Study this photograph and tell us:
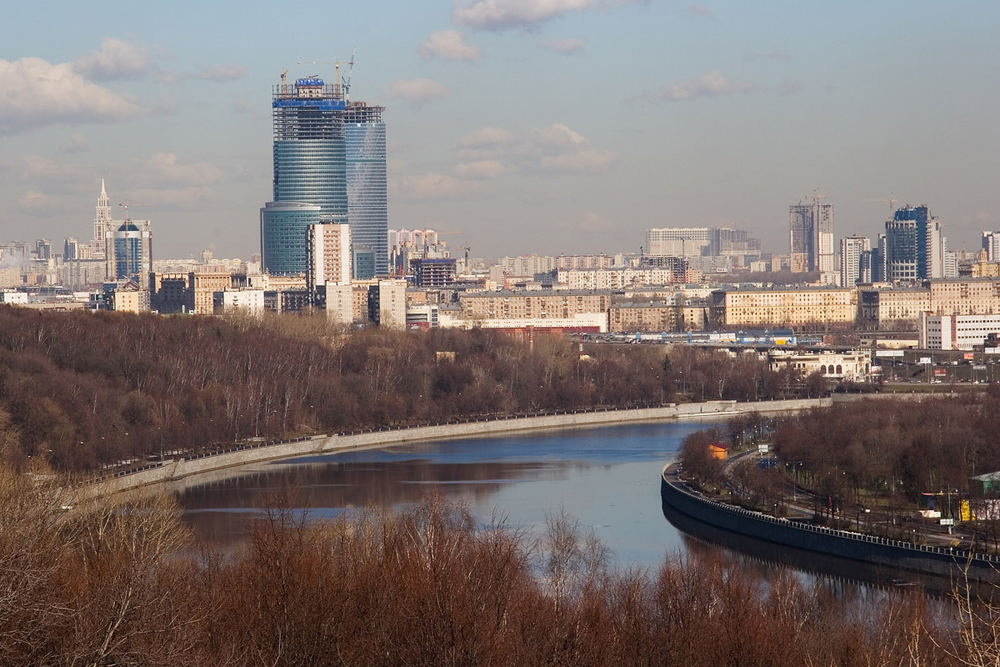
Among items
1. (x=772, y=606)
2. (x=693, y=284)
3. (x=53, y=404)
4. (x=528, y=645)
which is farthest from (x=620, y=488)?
(x=693, y=284)

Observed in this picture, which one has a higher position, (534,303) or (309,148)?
(309,148)

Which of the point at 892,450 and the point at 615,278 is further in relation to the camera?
the point at 615,278

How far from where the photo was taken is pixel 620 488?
18312mm

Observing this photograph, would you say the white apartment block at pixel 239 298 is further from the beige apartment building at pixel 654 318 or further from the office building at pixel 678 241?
the office building at pixel 678 241

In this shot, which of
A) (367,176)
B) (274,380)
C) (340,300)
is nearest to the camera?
(274,380)

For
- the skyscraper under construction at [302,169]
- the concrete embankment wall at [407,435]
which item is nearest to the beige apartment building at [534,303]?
the skyscraper under construction at [302,169]

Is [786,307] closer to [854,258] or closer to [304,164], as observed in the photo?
[304,164]

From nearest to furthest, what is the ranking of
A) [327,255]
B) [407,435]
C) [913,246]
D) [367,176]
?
[407,435]
[327,255]
[913,246]
[367,176]

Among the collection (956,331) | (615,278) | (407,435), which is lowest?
(407,435)

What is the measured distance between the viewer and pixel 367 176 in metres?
76.0

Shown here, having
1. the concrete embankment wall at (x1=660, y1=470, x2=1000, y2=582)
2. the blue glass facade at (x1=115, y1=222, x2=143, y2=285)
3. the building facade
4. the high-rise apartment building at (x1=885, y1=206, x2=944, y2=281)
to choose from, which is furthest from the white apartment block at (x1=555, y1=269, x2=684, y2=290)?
the concrete embankment wall at (x1=660, y1=470, x2=1000, y2=582)

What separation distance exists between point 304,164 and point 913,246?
25.0m

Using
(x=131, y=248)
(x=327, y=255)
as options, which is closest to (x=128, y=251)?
(x=131, y=248)

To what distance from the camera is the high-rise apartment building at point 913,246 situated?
72.1 meters
